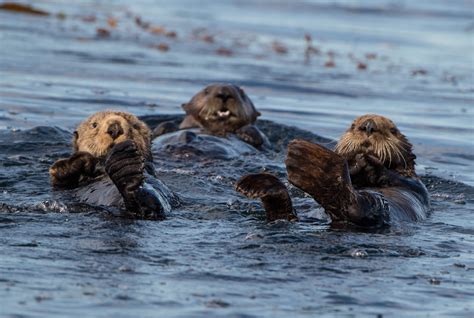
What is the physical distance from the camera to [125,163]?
602 centimetres

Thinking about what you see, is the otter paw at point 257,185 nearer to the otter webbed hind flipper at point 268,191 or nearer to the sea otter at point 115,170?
the otter webbed hind flipper at point 268,191

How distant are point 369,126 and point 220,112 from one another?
3.52m

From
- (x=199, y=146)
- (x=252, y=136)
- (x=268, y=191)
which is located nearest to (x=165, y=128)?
(x=252, y=136)

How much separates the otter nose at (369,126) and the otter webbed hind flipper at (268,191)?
→ 3.84ft

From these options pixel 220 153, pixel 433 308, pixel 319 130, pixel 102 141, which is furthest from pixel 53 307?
pixel 319 130

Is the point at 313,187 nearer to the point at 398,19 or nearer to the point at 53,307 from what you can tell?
the point at 53,307

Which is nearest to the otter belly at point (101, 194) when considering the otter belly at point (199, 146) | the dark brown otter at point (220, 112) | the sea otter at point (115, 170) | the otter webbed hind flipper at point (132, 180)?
the sea otter at point (115, 170)

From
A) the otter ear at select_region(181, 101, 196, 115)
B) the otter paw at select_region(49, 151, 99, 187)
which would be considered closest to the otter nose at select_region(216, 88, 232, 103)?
the otter ear at select_region(181, 101, 196, 115)

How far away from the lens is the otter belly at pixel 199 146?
30.1 feet

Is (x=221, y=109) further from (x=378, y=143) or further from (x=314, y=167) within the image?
(x=314, y=167)

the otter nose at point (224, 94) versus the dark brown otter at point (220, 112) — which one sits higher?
the otter nose at point (224, 94)

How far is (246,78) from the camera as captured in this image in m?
14.6

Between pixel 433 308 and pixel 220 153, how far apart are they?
183 inches

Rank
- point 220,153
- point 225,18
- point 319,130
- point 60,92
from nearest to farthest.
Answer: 1. point 220,153
2. point 319,130
3. point 60,92
4. point 225,18
